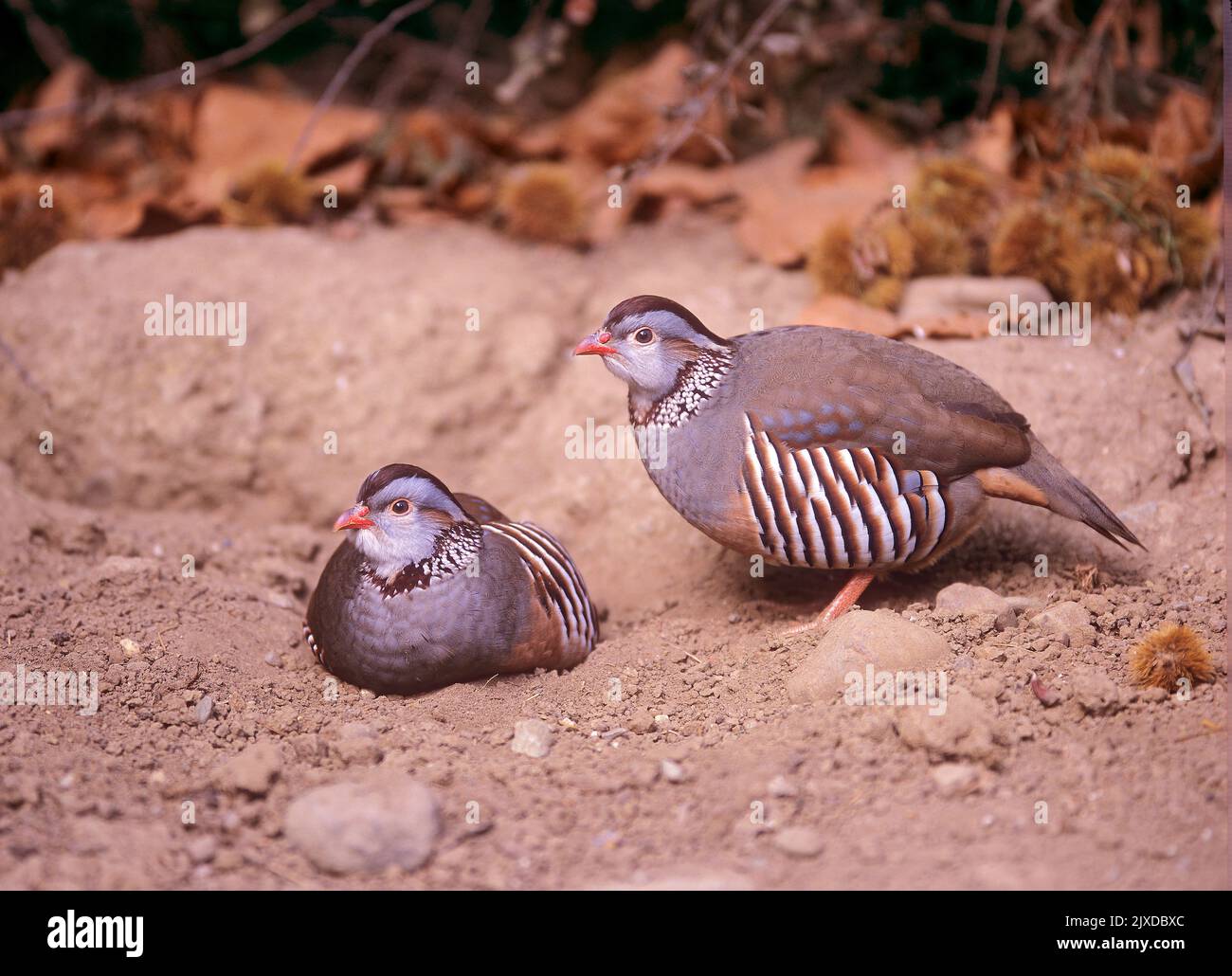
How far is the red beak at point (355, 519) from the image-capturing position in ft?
13.7

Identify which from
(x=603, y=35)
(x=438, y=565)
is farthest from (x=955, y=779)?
(x=603, y=35)

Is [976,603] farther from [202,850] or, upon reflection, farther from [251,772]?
[202,850]

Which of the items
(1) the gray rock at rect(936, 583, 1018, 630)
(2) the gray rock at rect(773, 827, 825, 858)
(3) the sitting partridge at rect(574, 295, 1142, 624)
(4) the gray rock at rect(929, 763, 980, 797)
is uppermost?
(3) the sitting partridge at rect(574, 295, 1142, 624)

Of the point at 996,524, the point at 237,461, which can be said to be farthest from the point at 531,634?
the point at 237,461

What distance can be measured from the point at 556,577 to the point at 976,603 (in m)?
1.56

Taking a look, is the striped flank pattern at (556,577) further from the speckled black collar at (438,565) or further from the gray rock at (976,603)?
the gray rock at (976,603)

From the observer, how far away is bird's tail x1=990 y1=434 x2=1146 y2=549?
439 centimetres

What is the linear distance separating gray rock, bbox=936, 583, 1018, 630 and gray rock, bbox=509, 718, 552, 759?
1.53 meters

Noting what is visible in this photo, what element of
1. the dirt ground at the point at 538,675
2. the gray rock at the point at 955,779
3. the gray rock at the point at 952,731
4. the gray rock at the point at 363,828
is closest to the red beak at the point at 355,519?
the dirt ground at the point at 538,675

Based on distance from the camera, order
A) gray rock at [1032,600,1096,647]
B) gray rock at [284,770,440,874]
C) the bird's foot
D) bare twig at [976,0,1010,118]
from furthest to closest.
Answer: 1. bare twig at [976,0,1010,118]
2. the bird's foot
3. gray rock at [1032,600,1096,647]
4. gray rock at [284,770,440,874]

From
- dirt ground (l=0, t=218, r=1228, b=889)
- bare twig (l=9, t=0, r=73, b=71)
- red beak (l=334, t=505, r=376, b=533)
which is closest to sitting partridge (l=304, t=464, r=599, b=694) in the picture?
red beak (l=334, t=505, r=376, b=533)

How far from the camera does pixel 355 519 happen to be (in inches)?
165

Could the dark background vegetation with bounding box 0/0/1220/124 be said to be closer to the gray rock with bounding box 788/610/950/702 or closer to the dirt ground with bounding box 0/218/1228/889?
the dirt ground with bounding box 0/218/1228/889

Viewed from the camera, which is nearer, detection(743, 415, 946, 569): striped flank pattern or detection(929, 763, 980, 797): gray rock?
detection(929, 763, 980, 797): gray rock
